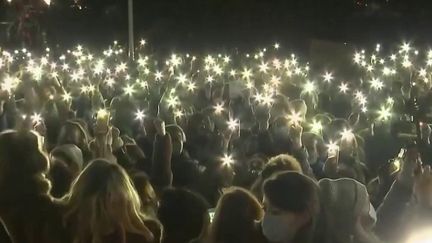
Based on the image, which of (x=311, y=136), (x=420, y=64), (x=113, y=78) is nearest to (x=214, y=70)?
(x=113, y=78)

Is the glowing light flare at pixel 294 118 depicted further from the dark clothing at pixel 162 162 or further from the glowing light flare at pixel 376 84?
the glowing light flare at pixel 376 84

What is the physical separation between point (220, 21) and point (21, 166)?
28.4 m

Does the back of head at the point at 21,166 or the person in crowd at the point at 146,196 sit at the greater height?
the back of head at the point at 21,166

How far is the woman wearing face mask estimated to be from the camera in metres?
4.66

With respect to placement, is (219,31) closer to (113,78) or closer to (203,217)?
(113,78)

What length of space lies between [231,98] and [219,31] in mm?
20087

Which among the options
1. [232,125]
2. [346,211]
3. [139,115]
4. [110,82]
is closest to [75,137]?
[232,125]

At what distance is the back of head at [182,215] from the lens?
550 cm

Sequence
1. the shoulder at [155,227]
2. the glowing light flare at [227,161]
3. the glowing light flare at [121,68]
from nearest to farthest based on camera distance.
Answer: the shoulder at [155,227], the glowing light flare at [227,161], the glowing light flare at [121,68]

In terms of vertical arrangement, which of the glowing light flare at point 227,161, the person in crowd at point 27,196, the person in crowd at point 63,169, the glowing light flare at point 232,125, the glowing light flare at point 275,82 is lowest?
the glowing light flare at point 275,82

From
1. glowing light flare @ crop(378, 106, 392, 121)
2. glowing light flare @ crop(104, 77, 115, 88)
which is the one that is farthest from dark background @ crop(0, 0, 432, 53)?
glowing light flare @ crop(378, 106, 392, 121)

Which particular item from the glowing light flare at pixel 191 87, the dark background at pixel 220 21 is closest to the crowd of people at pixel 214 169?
the glowing light flare at pixel 191 87

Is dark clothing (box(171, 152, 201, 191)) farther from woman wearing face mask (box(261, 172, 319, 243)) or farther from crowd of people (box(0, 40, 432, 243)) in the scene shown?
woman wearing face mask (box(261, 172, 319, 243))

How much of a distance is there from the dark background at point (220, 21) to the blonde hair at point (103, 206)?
25019mm
